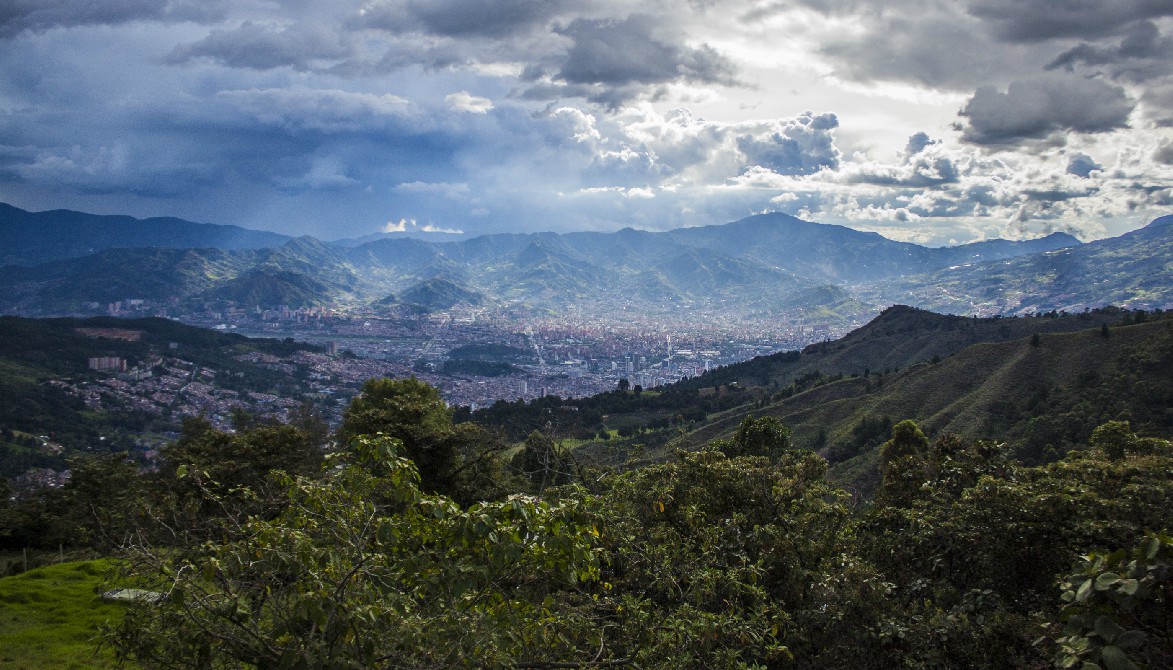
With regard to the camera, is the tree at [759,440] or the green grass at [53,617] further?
the tree at [759,440]

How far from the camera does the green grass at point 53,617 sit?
1123 cm

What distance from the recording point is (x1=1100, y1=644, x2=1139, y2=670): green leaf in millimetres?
2631

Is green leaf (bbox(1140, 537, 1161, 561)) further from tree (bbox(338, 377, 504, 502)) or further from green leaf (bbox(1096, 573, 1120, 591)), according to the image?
tree (bbox(338, 377, 504, 502))

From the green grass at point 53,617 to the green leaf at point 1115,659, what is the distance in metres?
13.5

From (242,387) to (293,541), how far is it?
124 m

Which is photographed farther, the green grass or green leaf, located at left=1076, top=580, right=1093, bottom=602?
the green grass

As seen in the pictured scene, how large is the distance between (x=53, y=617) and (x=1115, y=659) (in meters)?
18.7

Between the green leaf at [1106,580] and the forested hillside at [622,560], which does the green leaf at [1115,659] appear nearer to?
the forested hillside at [622,560]

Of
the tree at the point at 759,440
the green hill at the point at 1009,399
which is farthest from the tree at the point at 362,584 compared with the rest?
the green hill at the point at 1009,399

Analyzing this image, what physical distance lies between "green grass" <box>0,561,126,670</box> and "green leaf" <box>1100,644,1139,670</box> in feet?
44.4

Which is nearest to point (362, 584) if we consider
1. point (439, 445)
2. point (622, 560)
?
point (622, 560)

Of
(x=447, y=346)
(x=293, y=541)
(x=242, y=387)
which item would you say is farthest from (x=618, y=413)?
(x=447, y=346)

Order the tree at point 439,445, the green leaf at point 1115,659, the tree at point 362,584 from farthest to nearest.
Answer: the tree at point 439,445
the tree at point 362,584
the green leaf at point 1115,659

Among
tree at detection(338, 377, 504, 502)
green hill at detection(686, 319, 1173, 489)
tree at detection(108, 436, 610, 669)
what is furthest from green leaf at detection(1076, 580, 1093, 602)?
green hill at detection(686, 319, 1173, 489)
